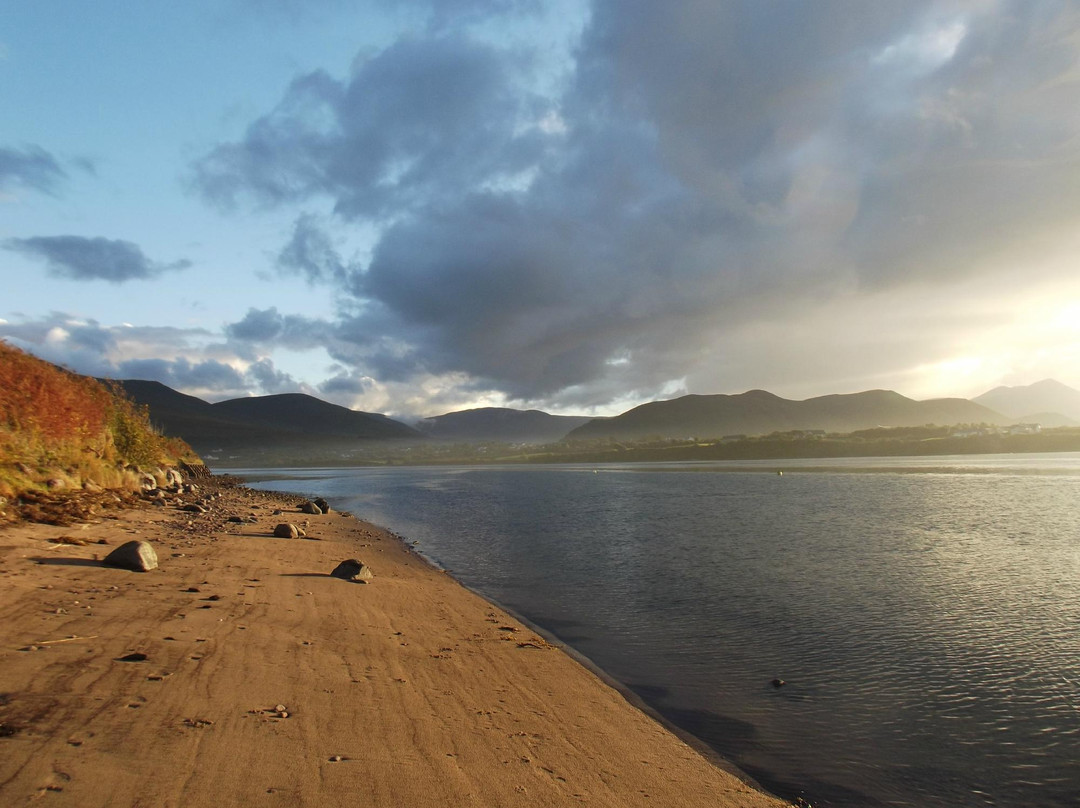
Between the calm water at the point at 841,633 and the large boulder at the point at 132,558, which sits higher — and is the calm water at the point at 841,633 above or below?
below

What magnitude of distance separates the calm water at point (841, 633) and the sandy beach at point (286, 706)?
4.98ft

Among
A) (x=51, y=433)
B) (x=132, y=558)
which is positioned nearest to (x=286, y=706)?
(x=132, y=558)

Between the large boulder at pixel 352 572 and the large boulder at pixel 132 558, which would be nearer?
the large boulder at pixel 132 558

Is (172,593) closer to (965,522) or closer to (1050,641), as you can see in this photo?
(1050,641)

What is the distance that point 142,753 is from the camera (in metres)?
4.80

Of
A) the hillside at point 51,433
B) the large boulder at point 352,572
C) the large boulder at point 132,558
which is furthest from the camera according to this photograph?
the hillside at point 51,433

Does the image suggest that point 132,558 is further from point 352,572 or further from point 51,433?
point 51,433

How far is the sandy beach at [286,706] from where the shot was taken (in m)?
4.69

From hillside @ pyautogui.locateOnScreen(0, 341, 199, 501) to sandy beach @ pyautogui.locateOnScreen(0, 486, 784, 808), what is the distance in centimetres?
440

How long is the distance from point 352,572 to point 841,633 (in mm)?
10529

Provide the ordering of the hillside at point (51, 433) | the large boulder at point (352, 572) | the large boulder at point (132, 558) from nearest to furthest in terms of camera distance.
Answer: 1. the large boulder at point (132, 558)
2. the large boulder at point (352, 572)
3. the hillside at point (51, 433)

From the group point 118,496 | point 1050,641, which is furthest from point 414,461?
point 1050,641

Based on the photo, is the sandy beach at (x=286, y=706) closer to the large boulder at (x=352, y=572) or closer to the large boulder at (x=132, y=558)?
the large boulder at (x=132, y=558)

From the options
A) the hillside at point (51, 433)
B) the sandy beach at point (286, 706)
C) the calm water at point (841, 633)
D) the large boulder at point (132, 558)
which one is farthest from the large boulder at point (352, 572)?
the hillside at point (51, 433)
